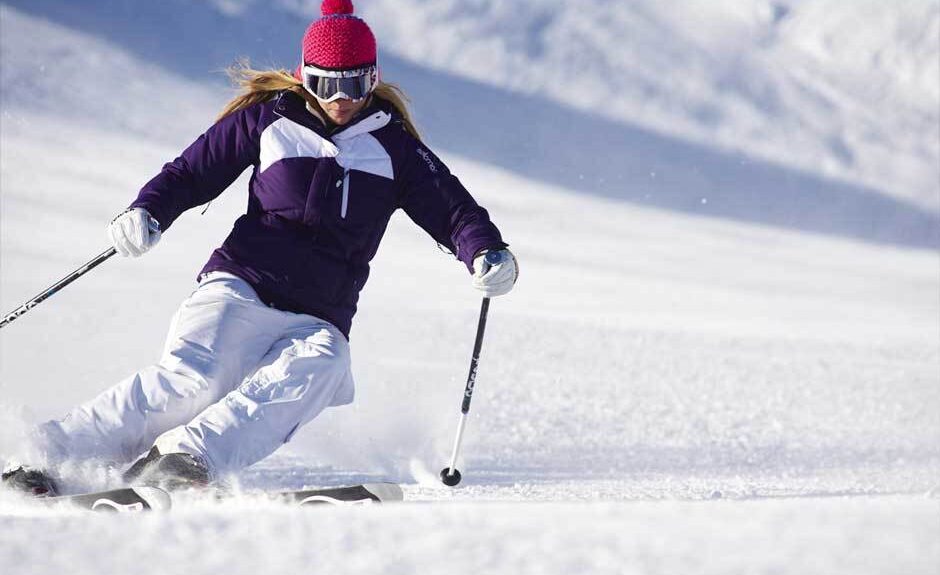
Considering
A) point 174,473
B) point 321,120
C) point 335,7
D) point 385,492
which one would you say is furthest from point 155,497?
point 335,7

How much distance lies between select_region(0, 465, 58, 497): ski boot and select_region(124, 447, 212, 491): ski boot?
0.51 ft

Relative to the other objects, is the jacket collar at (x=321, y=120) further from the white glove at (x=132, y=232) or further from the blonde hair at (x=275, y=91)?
the white glove at (x=132, y=232)

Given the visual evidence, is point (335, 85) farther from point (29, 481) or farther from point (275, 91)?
point (29, 481)

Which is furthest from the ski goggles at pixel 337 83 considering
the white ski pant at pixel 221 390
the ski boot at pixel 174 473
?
the ski boot at pixel 174 473

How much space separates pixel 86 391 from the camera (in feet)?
14.9

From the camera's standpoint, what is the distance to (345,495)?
2.10 m

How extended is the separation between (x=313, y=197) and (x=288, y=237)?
120 millimetres

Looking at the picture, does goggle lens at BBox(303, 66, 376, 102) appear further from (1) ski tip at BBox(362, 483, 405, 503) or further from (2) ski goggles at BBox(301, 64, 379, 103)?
(1) ski tip at BBox(362, 483, 405, 503)

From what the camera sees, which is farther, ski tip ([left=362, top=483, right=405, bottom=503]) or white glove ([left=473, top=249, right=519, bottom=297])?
white glove ([left=473, top=249, right=519, bottom=297])

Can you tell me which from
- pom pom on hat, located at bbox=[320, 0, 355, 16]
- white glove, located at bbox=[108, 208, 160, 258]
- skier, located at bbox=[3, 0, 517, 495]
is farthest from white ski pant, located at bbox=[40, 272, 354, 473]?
pom pom on hat, located at bbox=[320, 0, 355, 16]

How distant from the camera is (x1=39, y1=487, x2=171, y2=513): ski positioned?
1874 millimetres

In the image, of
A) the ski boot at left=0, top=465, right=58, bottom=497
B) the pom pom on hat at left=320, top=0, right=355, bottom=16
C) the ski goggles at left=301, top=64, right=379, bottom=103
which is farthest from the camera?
the pom pom on hat at left=320, top=0, right=355, bottom=16

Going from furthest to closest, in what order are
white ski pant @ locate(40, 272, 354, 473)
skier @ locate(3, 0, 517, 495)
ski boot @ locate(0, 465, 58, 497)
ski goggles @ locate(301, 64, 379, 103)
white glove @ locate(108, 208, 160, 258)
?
ski goggles @ locate(301, 64, 379, 103) → white glove @ locate(108, 208, 160, 258) → skier @ locate(3, 0, 517, 495) → white ski pant @ locate(40, 272, 354, 473) → ski boot @ locate(0, 465, 58, 497)

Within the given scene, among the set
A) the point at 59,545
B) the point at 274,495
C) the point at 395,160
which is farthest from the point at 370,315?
the point at 59,545
